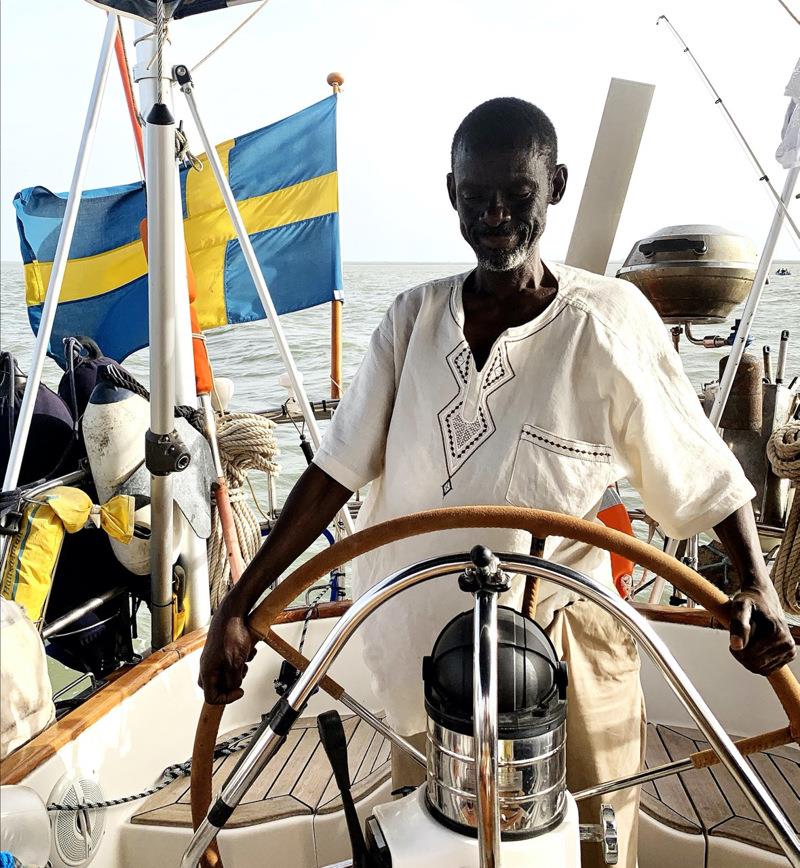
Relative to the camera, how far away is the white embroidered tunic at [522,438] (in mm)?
1113

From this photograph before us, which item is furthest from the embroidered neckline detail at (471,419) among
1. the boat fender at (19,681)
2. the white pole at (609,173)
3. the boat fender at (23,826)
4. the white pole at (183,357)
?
the white pole at (609,173)

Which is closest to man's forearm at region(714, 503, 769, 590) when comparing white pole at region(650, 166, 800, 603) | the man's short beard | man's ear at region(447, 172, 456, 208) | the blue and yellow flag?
the man's short beard

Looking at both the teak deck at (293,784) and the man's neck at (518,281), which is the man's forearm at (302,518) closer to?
the man's neck at (518,281)

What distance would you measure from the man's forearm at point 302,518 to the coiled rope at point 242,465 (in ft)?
3.74

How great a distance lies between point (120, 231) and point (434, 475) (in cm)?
298

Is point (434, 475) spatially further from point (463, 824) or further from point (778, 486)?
point (778, 486)

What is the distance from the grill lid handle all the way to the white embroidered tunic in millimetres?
1286

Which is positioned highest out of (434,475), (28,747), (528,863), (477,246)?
(477,246)

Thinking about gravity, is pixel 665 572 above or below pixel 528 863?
above

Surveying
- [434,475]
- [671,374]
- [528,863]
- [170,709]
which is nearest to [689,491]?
[671,374]

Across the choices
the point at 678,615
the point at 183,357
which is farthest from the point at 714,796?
the point at 183,357

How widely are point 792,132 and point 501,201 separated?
4.81 ft

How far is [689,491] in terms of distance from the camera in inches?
43.4

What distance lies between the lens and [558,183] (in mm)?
1199
